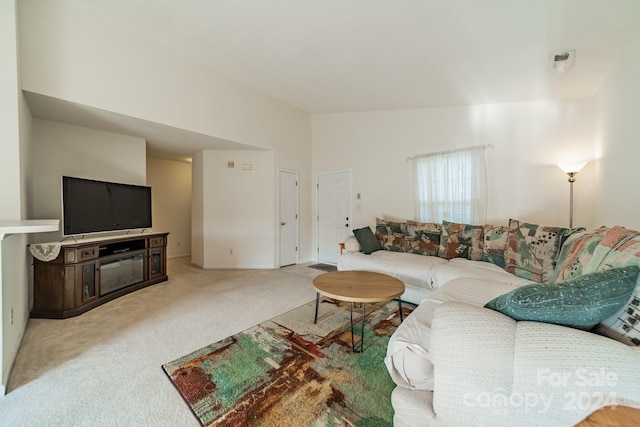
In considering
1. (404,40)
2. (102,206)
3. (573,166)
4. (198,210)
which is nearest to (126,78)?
(102,206)

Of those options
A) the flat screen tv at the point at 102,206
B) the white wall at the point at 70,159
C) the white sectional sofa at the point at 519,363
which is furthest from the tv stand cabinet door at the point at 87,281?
the white sectional sofa at the point at 519,363

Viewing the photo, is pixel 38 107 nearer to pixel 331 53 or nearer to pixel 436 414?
pixel 331 53

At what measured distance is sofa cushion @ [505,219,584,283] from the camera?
2211mm

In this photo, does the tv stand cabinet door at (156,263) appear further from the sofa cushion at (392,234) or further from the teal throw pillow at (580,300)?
the teal throw pillow at (580,300)

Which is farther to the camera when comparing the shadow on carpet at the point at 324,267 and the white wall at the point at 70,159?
the shadow on carpet at the point at 324,267

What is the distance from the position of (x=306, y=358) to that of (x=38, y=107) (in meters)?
3.52

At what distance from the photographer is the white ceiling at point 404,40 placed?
1.92 m

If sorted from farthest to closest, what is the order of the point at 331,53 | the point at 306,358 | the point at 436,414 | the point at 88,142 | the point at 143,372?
the point at 88,142 < the point at 331,53 < the point at 306,358 < the point at 143,372 < the point at 436,414

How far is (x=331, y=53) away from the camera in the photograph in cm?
264

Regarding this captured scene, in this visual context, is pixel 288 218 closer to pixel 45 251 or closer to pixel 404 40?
pixel 45 251

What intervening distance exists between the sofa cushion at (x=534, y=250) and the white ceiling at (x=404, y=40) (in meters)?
1.66

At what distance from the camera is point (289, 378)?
1.52 metres

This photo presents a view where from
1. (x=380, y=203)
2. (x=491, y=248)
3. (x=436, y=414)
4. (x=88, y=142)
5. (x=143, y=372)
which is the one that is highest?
(x=88, y=142)

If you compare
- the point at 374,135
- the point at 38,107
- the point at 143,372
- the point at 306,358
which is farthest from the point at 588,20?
the point at 38,107
